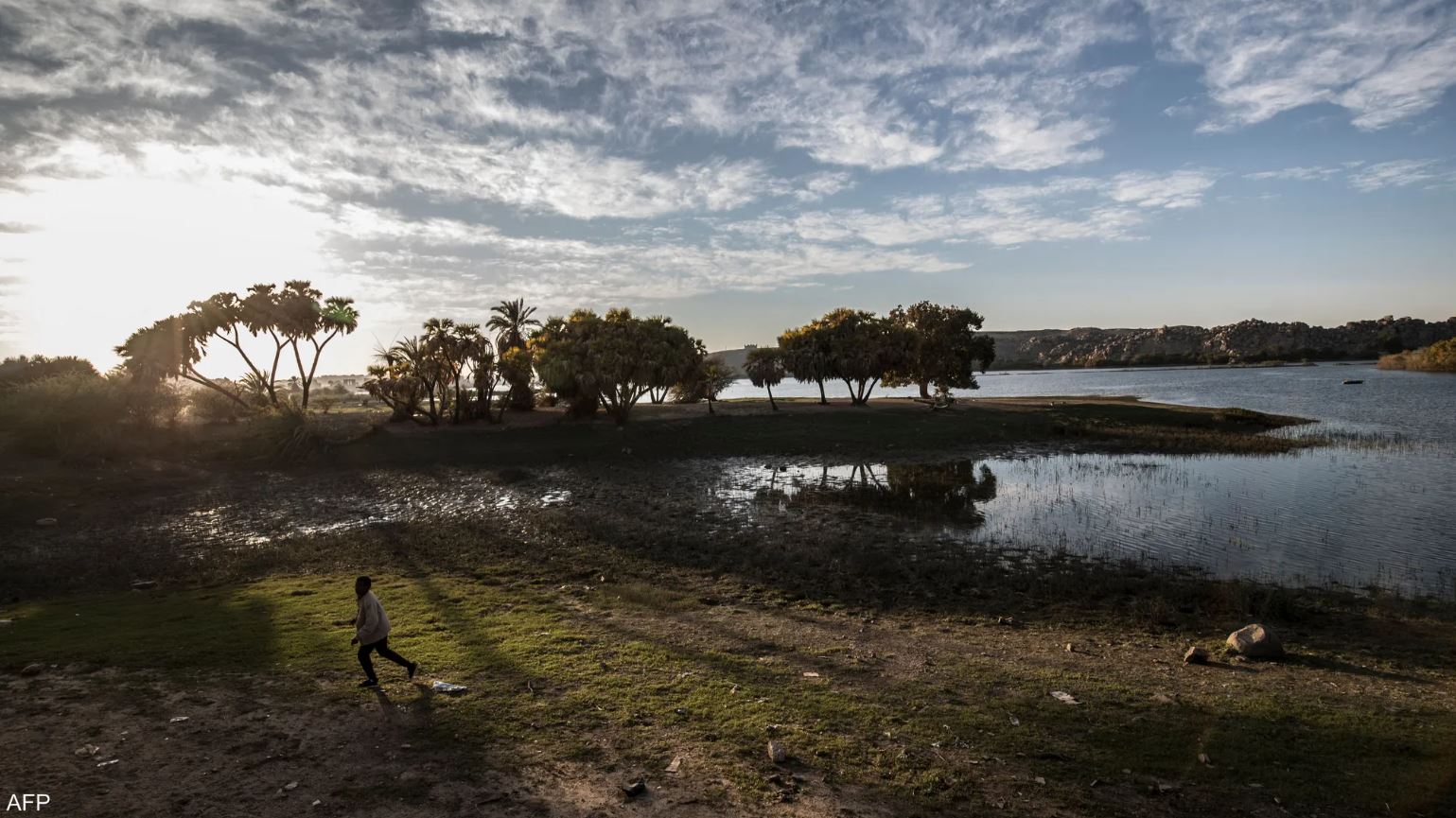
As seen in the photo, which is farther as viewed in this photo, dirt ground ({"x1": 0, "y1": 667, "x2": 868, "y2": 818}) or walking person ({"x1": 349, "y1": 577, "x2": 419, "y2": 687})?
walking person ({"x1": 349, "y1": 577, "x2": 419, "y2": 687})

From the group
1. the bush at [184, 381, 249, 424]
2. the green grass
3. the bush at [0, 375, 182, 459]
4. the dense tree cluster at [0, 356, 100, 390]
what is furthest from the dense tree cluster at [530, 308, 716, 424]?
the green grass

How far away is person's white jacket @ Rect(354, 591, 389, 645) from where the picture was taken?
10.1 meters

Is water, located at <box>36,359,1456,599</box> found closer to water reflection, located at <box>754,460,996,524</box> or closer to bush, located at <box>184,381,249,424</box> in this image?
water reflection, located at <box>754,460,996,524</box>

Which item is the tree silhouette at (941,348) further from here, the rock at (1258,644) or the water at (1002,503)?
the rock at (1258,644)

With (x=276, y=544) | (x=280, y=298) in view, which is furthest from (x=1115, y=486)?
(x=280, y=298)

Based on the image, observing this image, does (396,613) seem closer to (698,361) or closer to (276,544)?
(276,544)

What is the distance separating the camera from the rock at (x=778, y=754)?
773 centimetres

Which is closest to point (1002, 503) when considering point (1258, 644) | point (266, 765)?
point (1258, 644)

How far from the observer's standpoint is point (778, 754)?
7.77 meters

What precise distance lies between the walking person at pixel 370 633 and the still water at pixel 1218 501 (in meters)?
15.1

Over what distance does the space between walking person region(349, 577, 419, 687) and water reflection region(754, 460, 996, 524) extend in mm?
17270

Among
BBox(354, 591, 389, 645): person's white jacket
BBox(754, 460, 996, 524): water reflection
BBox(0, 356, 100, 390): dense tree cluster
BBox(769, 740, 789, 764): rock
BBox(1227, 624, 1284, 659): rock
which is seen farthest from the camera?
BBox(0, 356, 100, 390): dense tree cluster

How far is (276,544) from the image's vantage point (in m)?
21.1

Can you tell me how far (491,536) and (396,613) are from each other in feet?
25.8
